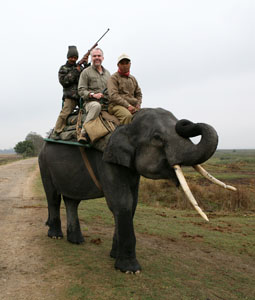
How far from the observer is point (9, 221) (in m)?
7.10

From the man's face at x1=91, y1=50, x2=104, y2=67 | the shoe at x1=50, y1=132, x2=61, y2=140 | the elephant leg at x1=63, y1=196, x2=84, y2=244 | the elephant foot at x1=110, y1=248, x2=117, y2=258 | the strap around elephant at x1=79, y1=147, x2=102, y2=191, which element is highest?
the man's face at x1=91, y1=50, x2=104, y2=67

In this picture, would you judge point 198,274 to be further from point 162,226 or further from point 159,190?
point 159,190

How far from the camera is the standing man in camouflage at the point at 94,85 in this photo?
474 centimetres

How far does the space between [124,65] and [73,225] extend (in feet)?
10.1

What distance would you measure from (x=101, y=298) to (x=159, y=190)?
10580 millimetres

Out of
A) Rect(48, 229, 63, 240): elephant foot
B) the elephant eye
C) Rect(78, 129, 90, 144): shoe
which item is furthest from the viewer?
Rect(48, 229, 63, 240): elephant foot

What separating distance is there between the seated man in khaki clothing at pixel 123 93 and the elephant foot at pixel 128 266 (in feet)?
A: 6.53

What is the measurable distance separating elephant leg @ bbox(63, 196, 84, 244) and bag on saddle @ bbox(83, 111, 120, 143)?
5.89ft

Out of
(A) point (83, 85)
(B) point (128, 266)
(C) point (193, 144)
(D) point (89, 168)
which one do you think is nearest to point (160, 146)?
(C) point (193, 144)

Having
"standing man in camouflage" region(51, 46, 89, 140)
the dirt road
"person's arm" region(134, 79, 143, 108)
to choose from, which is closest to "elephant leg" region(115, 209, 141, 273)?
the dirt road

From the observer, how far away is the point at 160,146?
12.9 ft

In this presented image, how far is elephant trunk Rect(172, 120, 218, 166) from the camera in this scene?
3523 mm

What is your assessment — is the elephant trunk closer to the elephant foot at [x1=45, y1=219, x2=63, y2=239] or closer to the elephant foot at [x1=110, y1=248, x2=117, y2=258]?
the elephant foot at [x1=110, y1=248, x2=117, y2=258]

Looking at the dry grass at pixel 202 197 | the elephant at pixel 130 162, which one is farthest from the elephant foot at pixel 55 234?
the dry grass at pixel 202 197
